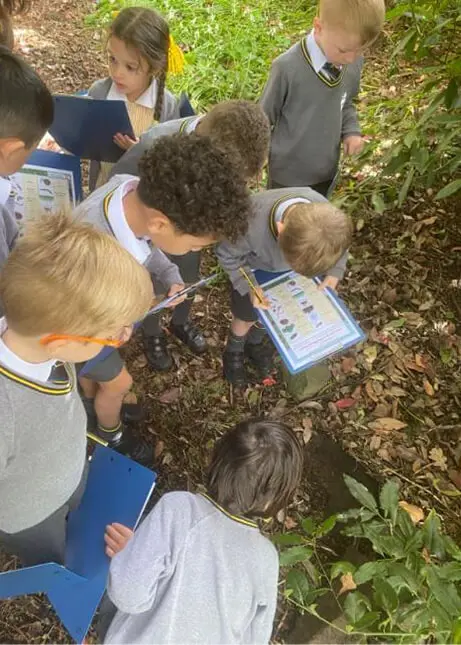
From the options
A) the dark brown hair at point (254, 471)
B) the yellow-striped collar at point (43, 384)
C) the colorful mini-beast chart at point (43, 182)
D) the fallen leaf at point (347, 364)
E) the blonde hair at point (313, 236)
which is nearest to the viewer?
the yellow-striped collar at point (43, 384)

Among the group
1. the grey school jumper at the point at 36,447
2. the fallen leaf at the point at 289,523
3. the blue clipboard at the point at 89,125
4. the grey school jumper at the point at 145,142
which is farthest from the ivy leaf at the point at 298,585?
the blue clipboard at the point at 89,125

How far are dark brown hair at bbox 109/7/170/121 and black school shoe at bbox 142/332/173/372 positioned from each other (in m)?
1.31

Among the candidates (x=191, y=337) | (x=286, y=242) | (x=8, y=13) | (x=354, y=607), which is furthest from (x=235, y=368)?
(x=8, y=13)

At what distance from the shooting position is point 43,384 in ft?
4.78

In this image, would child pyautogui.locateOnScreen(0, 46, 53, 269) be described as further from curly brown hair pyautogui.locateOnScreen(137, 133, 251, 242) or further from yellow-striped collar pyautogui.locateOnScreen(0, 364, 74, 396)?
yellow-striped collar pyautogui.locateOnScreen(0, 364, 74, 396)

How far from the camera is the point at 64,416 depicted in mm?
1588

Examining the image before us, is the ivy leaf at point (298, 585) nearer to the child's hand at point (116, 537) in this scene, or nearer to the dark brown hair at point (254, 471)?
the dark brown hair at point (254, 471)

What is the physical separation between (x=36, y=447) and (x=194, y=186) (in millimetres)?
913

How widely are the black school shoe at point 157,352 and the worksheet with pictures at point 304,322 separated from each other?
2.42 feet

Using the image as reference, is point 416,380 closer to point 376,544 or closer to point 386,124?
point 376,544

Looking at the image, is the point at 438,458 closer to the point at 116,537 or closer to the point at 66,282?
the point at 116,537

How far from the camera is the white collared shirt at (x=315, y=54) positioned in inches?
102

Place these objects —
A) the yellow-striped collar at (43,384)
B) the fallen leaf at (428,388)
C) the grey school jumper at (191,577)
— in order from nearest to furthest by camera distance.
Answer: the yellow-striped collar at (43,384), the grey school jumper at (191,577), the fallen leaf at (428,388)

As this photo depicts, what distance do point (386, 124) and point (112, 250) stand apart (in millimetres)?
3113
